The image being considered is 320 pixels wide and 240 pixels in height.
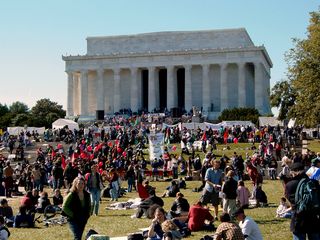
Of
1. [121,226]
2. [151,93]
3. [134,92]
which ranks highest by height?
[134,92]

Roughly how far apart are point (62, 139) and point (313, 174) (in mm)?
43214

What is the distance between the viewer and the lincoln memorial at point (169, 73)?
87000mm

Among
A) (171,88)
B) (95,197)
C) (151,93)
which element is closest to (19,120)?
(151,93)

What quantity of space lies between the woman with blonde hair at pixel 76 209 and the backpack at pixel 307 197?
4.18 meters

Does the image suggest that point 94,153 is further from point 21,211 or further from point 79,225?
point 79,225

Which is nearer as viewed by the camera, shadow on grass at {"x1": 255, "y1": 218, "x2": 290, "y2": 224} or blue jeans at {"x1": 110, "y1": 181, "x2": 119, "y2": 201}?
shadow on grass at {"x1": 255, "y1": 218, "x2": 290, "y2": 224}

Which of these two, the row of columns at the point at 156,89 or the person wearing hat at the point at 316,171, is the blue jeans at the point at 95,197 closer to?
the person wearing hat at the point at 316,171

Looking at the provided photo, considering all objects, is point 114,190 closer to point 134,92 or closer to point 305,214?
point 305,214

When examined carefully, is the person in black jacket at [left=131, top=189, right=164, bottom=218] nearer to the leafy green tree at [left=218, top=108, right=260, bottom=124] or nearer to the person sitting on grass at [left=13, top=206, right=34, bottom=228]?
the person sitting on grass at [left=13, top=206, right=34, bottom=228]

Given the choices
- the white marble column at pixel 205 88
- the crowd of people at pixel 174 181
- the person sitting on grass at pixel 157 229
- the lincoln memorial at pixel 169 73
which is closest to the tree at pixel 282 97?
the crowd of people at pixel 174 181

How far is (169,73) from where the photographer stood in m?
88.9

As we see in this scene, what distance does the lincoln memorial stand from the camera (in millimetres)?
87000

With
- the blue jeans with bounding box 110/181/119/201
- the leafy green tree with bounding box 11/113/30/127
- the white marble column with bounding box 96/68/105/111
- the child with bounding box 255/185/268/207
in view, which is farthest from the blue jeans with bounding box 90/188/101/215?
the white marble column with bounding box 96/68/105/111

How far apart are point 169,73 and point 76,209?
7708 cm
